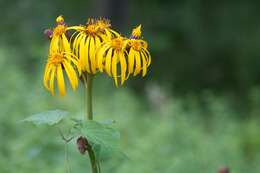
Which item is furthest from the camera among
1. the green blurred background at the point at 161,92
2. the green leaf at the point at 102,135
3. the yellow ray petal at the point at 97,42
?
the green blurred background at the point at 161,92

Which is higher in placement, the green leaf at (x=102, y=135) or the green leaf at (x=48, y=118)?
the green leaf at (x=48, y=118)

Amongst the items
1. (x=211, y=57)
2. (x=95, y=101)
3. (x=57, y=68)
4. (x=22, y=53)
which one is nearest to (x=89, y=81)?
(x=57, y=68)

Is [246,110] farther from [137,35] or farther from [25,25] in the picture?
[137,35]

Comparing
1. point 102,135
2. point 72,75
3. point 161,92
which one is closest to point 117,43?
point 72,75

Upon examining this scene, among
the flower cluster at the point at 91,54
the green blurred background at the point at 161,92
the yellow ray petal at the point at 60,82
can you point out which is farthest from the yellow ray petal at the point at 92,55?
the green blurred background at the point at 161,92

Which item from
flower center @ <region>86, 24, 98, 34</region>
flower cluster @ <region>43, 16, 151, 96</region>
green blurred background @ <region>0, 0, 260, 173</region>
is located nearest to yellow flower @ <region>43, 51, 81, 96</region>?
flower cluster @ <region>43, 16, 151, 96</region>

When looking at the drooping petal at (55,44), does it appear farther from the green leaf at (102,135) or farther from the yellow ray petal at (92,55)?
the green leaf at (102,135)

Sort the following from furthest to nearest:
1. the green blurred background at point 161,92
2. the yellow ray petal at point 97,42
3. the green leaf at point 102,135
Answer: the green blurred background at point 161,92, the yellow ray petal at point 97,42, the green leaf at point 102,135
